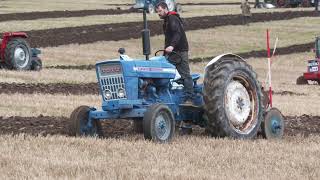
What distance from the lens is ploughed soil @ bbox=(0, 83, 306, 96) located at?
60.0ft

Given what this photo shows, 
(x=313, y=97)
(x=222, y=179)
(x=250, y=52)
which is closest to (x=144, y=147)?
(x=222, y=179)

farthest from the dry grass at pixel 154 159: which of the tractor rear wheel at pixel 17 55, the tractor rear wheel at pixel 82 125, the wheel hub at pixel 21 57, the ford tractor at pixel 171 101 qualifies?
the wheel hub at pixel 21 57

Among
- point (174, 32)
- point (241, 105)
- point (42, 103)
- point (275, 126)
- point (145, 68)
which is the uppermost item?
A: point (174, 32)

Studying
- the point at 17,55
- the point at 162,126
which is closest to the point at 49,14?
the point at 17,55

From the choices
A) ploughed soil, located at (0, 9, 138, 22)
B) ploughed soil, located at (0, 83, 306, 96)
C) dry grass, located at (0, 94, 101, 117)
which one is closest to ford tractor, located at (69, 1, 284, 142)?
dry grass, located at (0, 94, 101, 117)

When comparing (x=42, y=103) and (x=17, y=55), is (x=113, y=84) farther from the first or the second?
(x=17, y=55)

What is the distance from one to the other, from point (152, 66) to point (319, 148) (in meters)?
2.47

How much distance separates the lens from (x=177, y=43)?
36.3ft

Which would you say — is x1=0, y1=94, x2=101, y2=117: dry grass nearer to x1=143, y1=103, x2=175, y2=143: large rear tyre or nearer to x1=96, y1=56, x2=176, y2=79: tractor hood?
x1=96, y1=56, x2=176, y2=79: tractor hood

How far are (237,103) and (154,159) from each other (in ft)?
9.35

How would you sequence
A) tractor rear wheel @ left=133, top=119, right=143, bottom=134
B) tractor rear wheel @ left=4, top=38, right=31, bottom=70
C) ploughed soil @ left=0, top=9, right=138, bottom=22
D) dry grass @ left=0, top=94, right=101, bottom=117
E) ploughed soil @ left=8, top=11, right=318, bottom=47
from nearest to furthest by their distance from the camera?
tractor rear wheel @ left=133, top=119, right=143, bottom=134, dry grass @ left=0, top=94, right=101, bottom=117, tractor rear wheel @ left=4, top=38, right=31, bottom=70, ploughed soil @ left=8, top=11, right=318, bottom=47, ploughed soil @ left=0, top=9, right=138, bottom=22

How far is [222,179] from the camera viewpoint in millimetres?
7555

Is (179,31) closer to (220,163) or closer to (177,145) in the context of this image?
(177,145)

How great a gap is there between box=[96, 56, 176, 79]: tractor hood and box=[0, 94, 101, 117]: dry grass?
10.9ft
